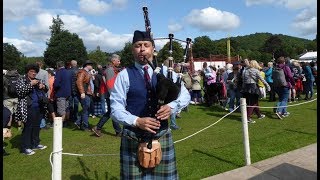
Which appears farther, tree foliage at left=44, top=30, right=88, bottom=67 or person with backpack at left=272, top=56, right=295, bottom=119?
tree foliage at left=44, top=30, right=88, bottom=67

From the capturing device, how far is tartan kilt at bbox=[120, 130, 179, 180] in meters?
2.95

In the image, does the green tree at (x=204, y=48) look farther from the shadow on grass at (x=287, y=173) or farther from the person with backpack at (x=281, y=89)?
the shadow on grass at (x=287, y=173)

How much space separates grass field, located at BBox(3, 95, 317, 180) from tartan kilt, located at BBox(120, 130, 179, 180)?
1.28 metres

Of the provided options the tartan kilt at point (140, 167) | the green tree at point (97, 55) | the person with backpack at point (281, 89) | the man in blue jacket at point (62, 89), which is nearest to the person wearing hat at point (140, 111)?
the tartan kilt at point (140, 167)

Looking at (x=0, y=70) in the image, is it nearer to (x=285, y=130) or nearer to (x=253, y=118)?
(x=285, y=130)

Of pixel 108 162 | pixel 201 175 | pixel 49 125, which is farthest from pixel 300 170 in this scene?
pixel 49 125

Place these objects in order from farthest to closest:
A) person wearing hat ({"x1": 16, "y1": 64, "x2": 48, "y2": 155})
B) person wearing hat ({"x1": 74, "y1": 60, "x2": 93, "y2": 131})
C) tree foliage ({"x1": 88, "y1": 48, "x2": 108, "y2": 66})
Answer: tree foliage ({"x1": 88, "y1": 48, "x2": 108, "y2": 66}), person wearing hat ({"x1": 74, "y1": 60, "x2": 93, "y2": 131}), person wearing hat ({"x1": 16, "y1": 64, "x2": 48, "y2": 155})

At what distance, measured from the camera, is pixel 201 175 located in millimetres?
4988

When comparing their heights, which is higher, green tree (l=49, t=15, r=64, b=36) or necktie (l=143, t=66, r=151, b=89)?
green tree (l=49, t=15, r=64, b=36)

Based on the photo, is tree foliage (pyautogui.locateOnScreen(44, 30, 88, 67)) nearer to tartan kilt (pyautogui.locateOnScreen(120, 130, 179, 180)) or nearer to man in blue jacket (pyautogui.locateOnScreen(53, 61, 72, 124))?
man in blue jacket (pyautogui.locateOnScreen(53, 61, 72, 124))

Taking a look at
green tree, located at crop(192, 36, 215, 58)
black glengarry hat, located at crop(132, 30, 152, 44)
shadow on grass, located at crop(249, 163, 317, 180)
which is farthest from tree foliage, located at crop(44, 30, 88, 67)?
black glengarry hat, located at crop(132, 30, 152, 44)

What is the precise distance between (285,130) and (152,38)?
567 cm

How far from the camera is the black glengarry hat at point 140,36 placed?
289 cm

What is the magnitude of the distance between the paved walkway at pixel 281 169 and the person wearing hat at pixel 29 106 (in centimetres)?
352
